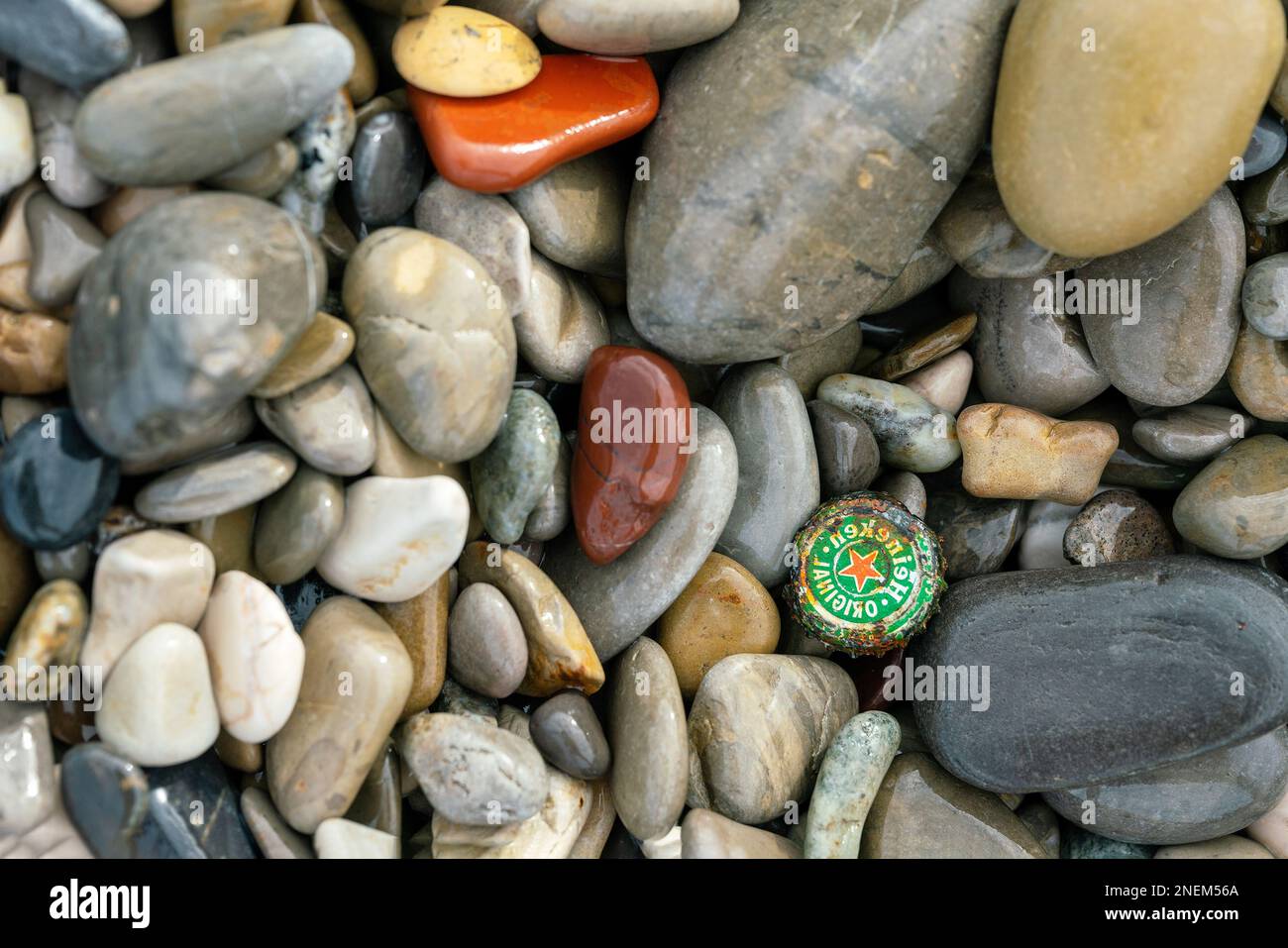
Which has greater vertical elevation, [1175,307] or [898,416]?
[1175,307]

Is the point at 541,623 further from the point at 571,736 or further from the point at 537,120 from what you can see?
the point at 537,120

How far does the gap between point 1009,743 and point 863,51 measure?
69.9 inches

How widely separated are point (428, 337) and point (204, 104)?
2.14 ft

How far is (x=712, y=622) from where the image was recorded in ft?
9.88

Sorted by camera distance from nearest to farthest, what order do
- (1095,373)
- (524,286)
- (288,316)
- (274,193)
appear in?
(288,316)
(274,193)
(524,286)
(1095,373)

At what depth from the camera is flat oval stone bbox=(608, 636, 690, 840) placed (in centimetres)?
270

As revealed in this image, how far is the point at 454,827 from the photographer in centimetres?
266

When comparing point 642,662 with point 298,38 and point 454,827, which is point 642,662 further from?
point 298,38

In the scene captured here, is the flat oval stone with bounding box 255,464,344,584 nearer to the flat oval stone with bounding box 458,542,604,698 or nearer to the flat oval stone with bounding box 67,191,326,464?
the flat oval stone with bounding box 67,191,326,464

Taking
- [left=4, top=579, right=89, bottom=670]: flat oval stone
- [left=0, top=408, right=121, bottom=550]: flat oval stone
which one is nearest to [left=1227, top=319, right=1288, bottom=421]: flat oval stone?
[left=0, top=408, right=121, bottom=550]: flat oval stone

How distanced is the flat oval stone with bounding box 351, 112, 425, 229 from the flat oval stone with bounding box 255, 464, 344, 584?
2.11ft

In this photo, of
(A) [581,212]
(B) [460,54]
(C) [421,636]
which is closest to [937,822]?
(C) [421,636]
